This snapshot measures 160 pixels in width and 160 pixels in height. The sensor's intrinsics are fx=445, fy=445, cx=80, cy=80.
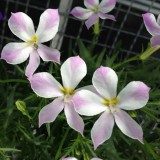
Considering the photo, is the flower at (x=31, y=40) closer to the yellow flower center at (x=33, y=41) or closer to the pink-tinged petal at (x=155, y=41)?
the yellow flower center at (x=33, y=41)

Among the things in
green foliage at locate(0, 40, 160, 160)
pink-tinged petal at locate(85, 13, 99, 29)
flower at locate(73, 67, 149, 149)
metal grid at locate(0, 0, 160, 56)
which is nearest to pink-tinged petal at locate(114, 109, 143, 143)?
flower at locate(73, 67, 149, 149)

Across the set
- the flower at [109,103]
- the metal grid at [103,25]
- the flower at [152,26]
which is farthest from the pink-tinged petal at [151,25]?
the metal grid at [103,25]

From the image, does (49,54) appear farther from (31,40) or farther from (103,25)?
(103,25)

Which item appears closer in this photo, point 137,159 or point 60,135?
point 60,135

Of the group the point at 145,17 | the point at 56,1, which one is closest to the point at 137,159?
the point at 145,17

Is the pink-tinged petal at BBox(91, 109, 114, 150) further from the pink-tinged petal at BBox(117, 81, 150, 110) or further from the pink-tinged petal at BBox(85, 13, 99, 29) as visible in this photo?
the pink-tinged petal at BBox(85, 13, 99, 29)

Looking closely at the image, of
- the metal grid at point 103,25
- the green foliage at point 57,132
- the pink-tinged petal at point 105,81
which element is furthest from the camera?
the metal grid at point 103,25

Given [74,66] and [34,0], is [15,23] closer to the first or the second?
A: [74,66]
